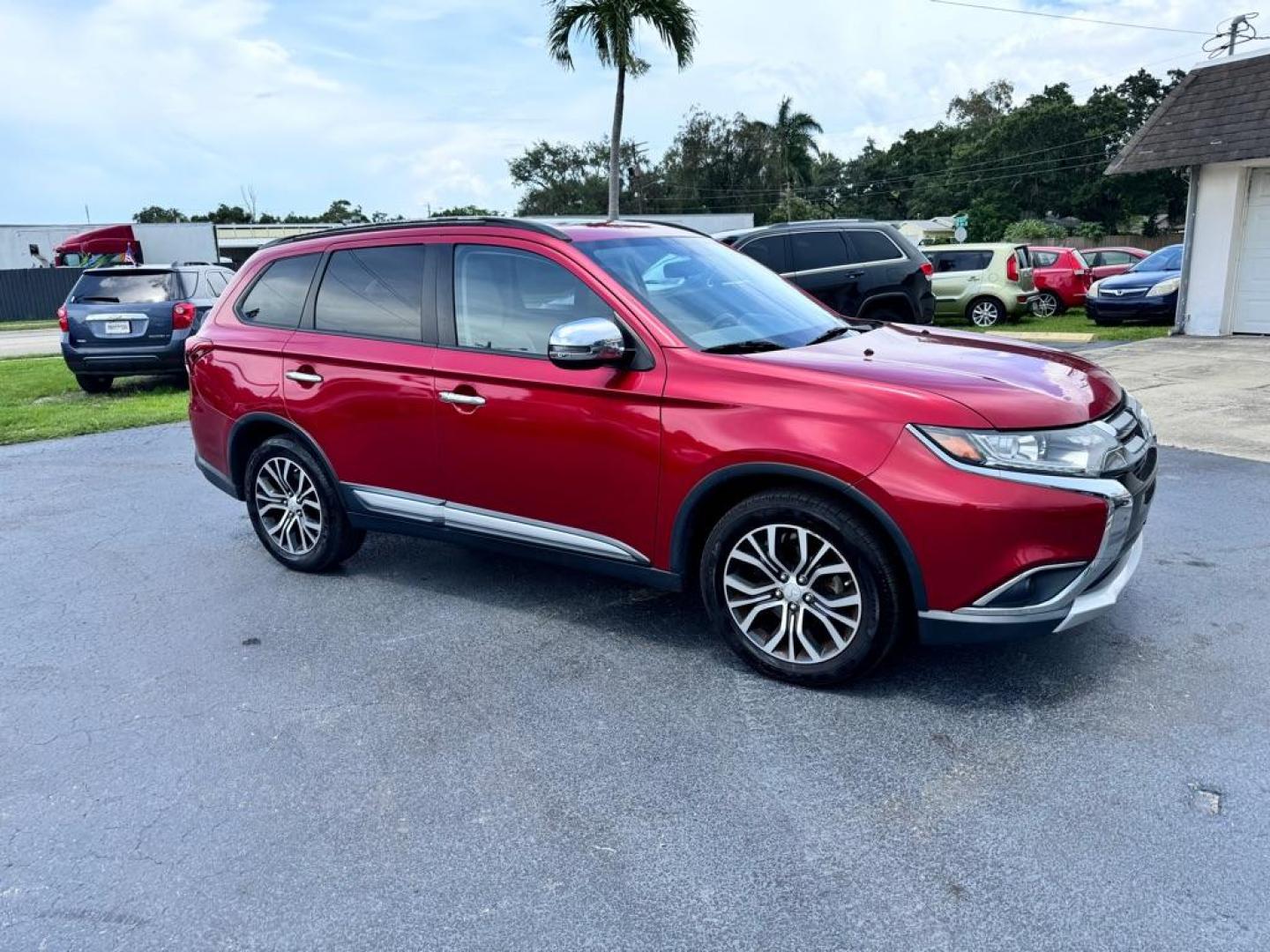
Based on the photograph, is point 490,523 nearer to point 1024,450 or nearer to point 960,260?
point 1024,450

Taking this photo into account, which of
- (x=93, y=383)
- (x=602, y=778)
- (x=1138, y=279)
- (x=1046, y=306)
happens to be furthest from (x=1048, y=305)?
(x=602, y=778)

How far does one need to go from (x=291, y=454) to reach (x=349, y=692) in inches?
69.3

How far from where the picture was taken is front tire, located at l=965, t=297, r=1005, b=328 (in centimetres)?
1719

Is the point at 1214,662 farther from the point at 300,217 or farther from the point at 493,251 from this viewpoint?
the point at 300,217

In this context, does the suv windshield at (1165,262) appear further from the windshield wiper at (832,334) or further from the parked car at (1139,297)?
the windshield wiper at (832,334)

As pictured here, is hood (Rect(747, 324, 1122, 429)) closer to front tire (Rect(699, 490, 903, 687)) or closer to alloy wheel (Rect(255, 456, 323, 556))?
front tire (Rect(699, 490, 903, 687))

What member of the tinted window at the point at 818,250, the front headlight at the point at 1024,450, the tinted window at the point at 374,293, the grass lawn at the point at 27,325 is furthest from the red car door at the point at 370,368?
the grass lawn at the point at 27,325

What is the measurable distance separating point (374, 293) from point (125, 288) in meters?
9.14

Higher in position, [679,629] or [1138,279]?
[1138,279]

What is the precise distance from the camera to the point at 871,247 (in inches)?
455

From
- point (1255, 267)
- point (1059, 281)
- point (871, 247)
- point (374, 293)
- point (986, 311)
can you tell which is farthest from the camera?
point (1059, 281)

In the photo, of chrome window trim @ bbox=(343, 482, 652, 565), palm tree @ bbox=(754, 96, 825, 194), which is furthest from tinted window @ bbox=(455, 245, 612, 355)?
palm tree @ bbox=(754, 96, 825, 194)

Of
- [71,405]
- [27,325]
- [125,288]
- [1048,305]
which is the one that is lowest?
[27,325]

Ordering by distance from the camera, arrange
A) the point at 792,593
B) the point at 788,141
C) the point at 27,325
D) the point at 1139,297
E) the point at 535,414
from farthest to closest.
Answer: the point at 788,141
the point at 27,325
the point at 1139,297
the point at 535,414
the point at 792,593
